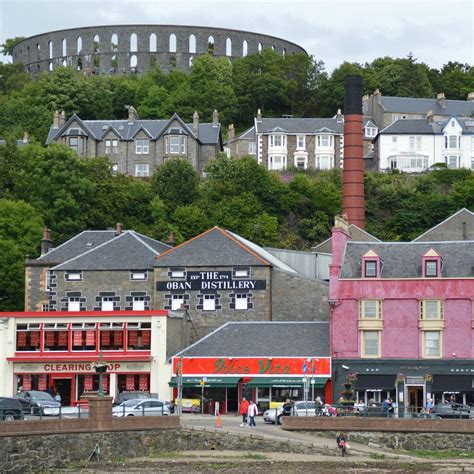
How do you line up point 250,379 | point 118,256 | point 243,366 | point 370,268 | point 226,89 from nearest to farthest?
point 250,379, point 370,268, point 243,366, point 118,256, point 226,89

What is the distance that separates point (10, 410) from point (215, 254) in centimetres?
2760

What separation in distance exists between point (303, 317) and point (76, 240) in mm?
17397

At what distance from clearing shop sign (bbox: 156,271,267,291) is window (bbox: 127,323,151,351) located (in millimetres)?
5541

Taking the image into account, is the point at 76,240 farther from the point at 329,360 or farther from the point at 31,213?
the point at 329,360

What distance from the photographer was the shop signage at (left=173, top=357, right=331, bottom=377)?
231 ft

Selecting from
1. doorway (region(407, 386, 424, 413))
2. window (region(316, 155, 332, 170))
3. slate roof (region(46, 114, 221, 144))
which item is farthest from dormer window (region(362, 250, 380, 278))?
window (region(316, 155, 332, 170))

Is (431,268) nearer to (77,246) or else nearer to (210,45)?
(77,246)

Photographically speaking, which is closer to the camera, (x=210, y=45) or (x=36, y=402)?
(x=36, y=402)

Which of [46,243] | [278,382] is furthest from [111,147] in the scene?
[278,382]

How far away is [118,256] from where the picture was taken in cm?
8150

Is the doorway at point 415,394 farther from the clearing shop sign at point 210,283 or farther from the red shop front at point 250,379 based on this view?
the clearing shop sign at point 210,283

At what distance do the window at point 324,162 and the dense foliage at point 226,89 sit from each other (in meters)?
18.2

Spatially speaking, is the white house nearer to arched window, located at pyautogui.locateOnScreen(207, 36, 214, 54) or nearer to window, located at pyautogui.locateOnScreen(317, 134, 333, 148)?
window, located at pyautogui.locateOnScreen(317, 134, 333, 148)

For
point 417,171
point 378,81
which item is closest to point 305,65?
point 378,81
